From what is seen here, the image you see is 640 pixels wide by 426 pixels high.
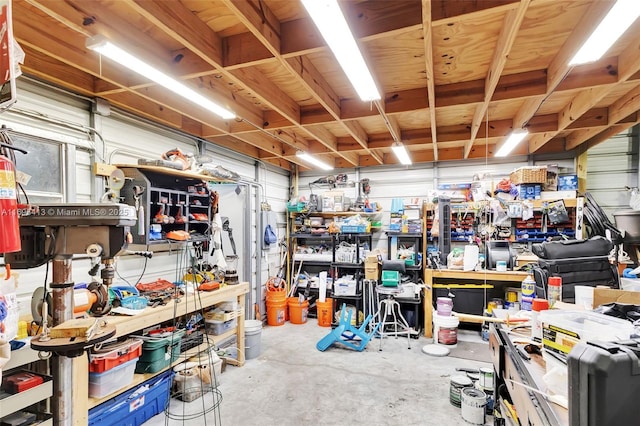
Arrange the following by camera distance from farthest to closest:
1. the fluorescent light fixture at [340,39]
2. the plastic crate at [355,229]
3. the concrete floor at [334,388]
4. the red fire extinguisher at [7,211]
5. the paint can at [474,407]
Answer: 1. the plastic crate at [355,229]
2. the concrete floor at [334,388]
3. the paint can at [474,407]
4. the fluorescent light fixture at [340,39]
5. the red fire extinguisher at [7,211]

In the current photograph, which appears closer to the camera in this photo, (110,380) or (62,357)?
(62,357)

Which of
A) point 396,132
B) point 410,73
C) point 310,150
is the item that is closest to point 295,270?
point 310,150

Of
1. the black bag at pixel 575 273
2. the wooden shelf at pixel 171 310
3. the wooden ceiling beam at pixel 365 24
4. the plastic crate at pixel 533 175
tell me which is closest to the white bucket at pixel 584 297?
the black bag at pixel 575 273

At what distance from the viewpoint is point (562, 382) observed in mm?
1075

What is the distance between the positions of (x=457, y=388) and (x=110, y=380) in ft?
9.13

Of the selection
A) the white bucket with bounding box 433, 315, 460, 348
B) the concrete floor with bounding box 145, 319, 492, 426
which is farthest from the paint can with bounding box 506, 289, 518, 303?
the concrete floor with bounding box 145, 319, 492, 426

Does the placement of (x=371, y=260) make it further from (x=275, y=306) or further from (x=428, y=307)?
Answer: (x=275, y=306)

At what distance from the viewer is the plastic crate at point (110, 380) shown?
6.95 ft

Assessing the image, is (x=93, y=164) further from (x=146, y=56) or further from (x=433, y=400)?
(x=433, y=400)

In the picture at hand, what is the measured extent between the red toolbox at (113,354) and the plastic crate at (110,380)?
0.11 ft

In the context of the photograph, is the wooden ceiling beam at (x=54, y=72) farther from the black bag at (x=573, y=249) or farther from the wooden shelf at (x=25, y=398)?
the black bag at (x=573, y=249)

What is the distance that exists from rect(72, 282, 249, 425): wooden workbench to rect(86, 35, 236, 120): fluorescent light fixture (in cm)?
162

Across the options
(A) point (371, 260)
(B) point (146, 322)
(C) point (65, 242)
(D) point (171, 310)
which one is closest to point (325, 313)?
(A) point (371, 260)

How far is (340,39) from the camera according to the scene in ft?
5.53
